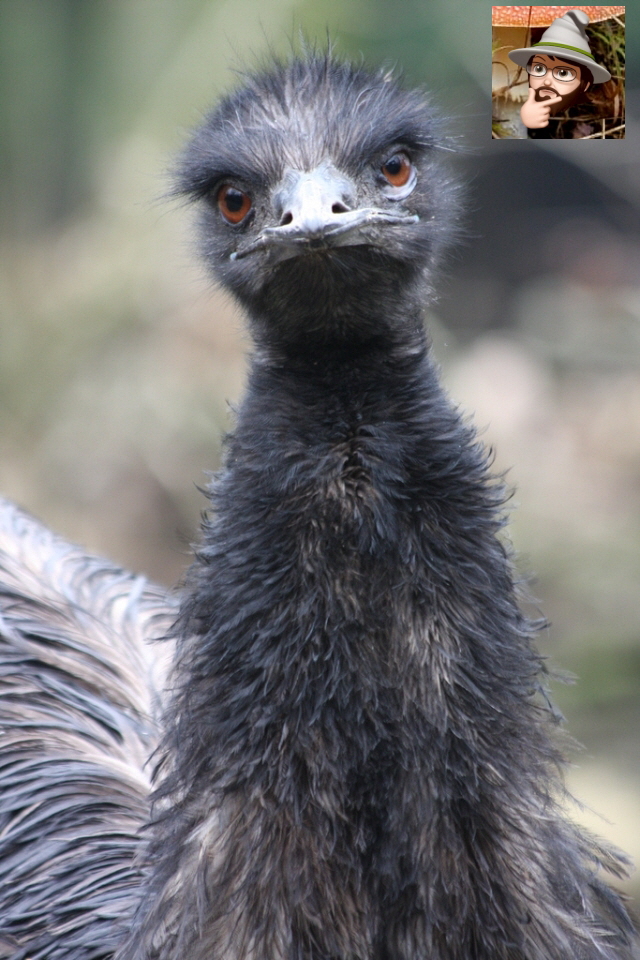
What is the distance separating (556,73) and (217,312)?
7.11 ft

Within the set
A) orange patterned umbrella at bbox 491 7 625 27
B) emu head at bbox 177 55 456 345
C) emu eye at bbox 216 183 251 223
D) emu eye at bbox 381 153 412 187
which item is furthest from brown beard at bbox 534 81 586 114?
emu eye at bbox 216 183 251 223

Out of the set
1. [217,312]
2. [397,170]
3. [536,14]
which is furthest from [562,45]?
[217,312]

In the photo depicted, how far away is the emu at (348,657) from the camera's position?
159 centimetres

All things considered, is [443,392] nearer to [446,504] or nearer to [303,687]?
[446,504]

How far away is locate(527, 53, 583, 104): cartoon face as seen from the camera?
256 centimetres

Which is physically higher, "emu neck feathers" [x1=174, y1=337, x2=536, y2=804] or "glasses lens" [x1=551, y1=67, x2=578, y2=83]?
"glasses lens" [x1=551, y1=67, x2=578, y2=83]

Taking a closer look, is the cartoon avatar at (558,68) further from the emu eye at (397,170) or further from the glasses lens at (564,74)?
the emu eye at (397,170)

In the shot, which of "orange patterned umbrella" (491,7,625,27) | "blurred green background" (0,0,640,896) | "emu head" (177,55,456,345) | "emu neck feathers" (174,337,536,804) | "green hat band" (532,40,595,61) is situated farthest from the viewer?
"blurred green background" (0,0,640,896)

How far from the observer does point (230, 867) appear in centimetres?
Result: 163

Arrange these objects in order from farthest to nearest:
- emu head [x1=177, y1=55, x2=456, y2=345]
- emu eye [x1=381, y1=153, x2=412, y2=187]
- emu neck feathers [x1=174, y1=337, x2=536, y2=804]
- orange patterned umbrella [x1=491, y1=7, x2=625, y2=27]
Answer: orange patterned umbrella [x1=491, y1=7, x2=625, y2=27], emu eye [x1=381, y1=153, x2=412, y2=187], emu head [x1=177, y1=55, x2=456, y2=345], emu neck feathers [x1=174, y1=337, x2=536, y2=804]

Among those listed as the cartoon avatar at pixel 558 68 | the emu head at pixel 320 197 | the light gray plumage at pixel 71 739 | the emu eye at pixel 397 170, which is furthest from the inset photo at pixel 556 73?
the light gray plumage at pixel 71 739

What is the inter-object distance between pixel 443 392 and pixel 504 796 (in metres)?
0.56

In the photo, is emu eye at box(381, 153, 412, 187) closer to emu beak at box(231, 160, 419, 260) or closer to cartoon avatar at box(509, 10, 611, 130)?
emu beak at box(231, 160, 419, 260)

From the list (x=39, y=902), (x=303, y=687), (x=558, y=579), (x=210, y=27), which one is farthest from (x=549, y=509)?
(x=303, y=687)
